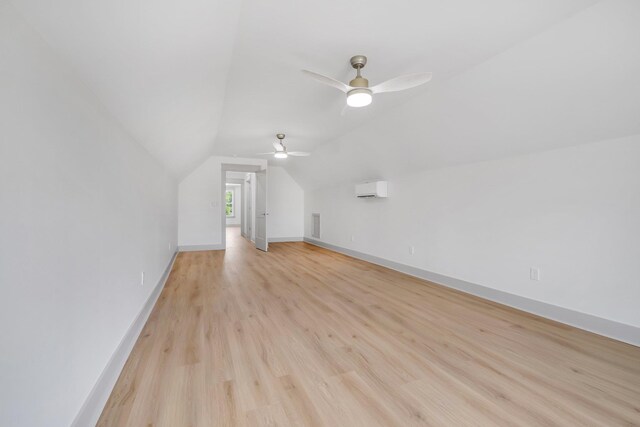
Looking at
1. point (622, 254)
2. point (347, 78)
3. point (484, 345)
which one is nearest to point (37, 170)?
point (347, 78)

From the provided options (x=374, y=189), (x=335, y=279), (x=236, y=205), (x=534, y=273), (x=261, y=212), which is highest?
(x=374, y=189)

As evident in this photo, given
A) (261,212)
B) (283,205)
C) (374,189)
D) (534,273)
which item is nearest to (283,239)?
(283,205)

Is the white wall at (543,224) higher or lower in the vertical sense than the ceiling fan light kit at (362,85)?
lower

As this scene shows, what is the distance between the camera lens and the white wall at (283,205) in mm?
8148

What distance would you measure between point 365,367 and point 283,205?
6705mm

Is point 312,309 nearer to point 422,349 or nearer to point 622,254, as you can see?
point 422,349

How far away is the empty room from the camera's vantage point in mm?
1004

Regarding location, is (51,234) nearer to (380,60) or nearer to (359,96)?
(359,96)

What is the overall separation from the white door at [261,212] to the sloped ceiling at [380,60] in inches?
131

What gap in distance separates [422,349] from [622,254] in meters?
1.95

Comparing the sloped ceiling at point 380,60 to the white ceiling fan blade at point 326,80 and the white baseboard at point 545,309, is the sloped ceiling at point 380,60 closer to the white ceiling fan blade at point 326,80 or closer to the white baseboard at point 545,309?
the white ceiling fan blade at point 326,80

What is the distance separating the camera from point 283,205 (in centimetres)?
828

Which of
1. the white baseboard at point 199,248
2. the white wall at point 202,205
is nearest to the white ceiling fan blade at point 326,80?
the white wall at point 202,205

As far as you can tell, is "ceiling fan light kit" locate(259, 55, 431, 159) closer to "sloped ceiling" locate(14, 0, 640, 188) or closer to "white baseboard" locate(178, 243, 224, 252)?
"sloped ceiling" locate(14, 0, 640, 188)
